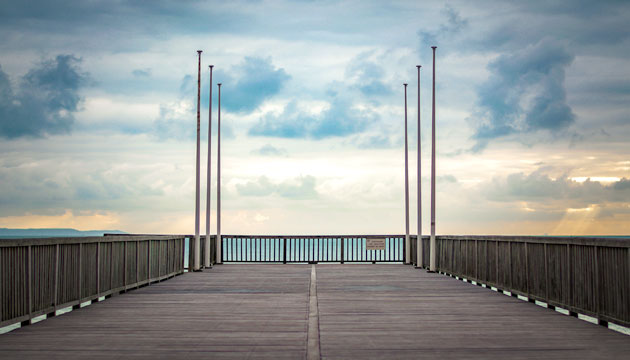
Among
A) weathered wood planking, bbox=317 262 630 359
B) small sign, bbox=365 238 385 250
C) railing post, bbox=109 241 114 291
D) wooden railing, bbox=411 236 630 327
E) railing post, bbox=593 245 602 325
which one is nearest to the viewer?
weathered wood planking, bbox=317 262 630 359

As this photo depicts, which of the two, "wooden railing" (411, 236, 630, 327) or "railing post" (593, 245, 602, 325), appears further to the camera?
"railing post" (593, 245, 602, 325)

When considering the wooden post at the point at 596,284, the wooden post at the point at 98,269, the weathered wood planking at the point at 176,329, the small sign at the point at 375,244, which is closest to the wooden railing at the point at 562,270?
→ the wooden post at the point at 596,284

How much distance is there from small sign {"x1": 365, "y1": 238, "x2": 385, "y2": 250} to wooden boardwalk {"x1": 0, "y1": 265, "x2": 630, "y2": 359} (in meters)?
13.3

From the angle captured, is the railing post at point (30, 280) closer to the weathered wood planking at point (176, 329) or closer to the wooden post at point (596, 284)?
the weathered wood planking at point (176, 329)

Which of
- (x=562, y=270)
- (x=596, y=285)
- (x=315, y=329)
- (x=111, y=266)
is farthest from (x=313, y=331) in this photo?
(x=111, y=266)

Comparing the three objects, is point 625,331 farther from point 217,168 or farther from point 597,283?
point 217,168

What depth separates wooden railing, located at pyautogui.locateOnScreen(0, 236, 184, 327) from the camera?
960 centimetres

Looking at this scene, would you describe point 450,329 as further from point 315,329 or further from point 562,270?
point 562,270

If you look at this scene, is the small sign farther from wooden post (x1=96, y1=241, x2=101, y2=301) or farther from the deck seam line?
wooden post (x1=96, y1=241, x2=101, y2=301)

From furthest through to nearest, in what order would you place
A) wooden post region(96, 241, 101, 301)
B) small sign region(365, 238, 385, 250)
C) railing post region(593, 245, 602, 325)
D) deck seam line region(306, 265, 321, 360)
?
small sign region(365, 238, 385, 250) → wooden post region(96, 241, 101, 301) → railing post region(593, 245, 602, 325) → deck seam line region(306, 265, 321, 360)

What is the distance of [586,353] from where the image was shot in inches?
312

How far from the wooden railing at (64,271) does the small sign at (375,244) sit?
1303 centimetres

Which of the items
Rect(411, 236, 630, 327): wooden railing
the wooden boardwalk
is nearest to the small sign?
Rect(411, 236, 630, 327): wooden railing

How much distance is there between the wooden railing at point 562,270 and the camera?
948 cm
